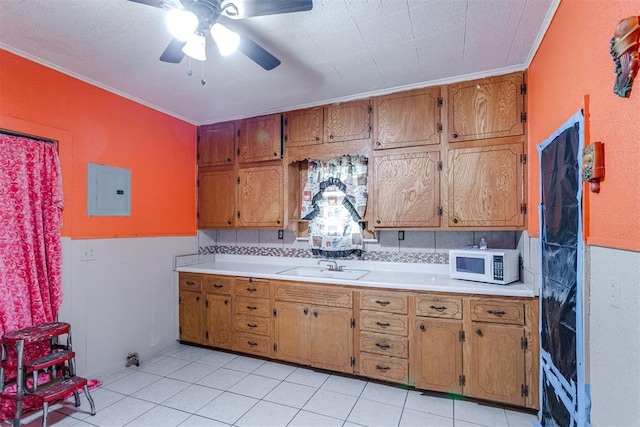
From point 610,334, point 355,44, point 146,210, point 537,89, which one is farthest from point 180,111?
point 610,334

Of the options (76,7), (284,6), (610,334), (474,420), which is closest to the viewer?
(610,334)

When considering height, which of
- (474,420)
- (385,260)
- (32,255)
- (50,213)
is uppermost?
(50,213)

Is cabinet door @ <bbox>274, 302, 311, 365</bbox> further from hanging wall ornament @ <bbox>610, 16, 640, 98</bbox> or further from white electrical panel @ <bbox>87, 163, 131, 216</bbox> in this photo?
hanging wall ornament @ <bbox>610, 16, 640, 98</bbox>

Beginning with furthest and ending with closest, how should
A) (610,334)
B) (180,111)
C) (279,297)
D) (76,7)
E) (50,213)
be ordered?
1. (180,111)
2. (279,297)
3. (50,213)
4. (76,7)
5. (610,334)

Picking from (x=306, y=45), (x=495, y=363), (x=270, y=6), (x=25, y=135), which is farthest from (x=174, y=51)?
(x=495, y=363)

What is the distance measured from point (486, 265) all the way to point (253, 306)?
2.18 meters

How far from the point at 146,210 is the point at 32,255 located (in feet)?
3.43

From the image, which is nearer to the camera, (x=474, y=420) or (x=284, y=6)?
(x=284, y=6)

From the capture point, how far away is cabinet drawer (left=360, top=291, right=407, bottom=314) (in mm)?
2520

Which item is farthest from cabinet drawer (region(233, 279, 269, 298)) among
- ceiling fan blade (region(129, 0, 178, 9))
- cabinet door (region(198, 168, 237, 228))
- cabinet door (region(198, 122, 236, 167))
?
ceiling fan blade (region(129, 0, 178, 9))

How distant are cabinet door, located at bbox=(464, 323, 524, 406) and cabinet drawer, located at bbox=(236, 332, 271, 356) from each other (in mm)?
1799

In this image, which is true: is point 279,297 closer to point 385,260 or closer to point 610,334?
point 385,260

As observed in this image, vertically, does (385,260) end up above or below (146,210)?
below

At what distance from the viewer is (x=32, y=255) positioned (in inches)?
88.3
